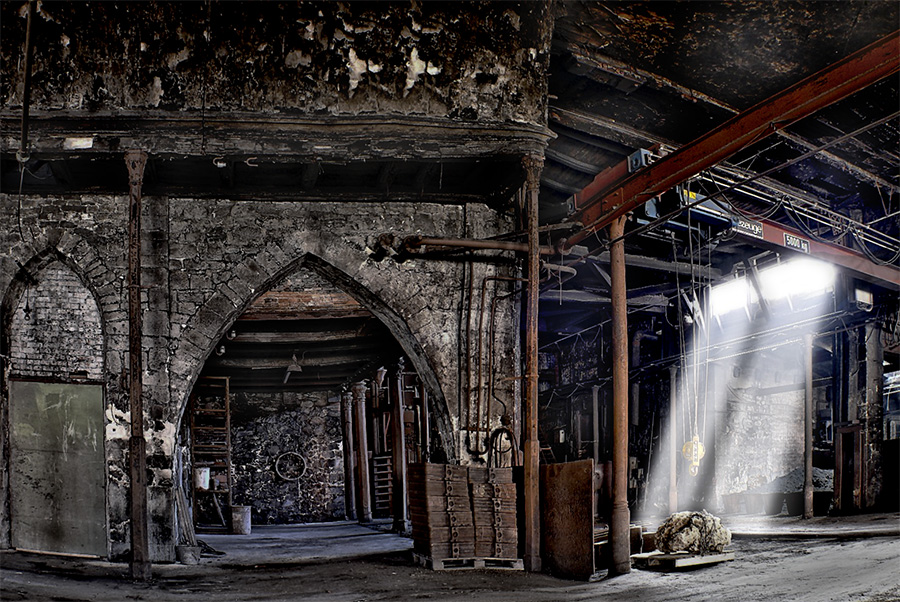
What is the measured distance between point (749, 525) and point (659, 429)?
315cm

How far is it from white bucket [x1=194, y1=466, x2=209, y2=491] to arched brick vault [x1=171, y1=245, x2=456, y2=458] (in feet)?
21.6

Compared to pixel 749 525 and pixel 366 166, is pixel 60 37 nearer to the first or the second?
pixel 366 166

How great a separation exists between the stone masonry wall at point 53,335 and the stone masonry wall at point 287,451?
9.02 m

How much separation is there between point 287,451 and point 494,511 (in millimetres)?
10884

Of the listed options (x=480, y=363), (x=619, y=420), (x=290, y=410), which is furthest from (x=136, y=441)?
(x=290, y=410)

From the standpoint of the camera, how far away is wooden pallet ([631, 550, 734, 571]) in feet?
27.6

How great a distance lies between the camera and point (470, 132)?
8.72 m

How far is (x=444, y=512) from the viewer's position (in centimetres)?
855

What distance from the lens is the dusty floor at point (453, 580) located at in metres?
6.96

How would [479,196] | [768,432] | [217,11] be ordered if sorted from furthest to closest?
[768,432] → [479,196] → [217,11]

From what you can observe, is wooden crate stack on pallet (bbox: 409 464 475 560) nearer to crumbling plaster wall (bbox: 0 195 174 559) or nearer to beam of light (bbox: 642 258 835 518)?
crumbling plaster wall (bbox: 0 195 174 559)

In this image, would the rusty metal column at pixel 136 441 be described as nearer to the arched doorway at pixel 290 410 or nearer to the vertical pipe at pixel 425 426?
the arched doorway at pixel 290 410

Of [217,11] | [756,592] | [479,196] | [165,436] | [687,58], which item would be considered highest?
[217,11]

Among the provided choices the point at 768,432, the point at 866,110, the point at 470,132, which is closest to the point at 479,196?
the point at 470,132
